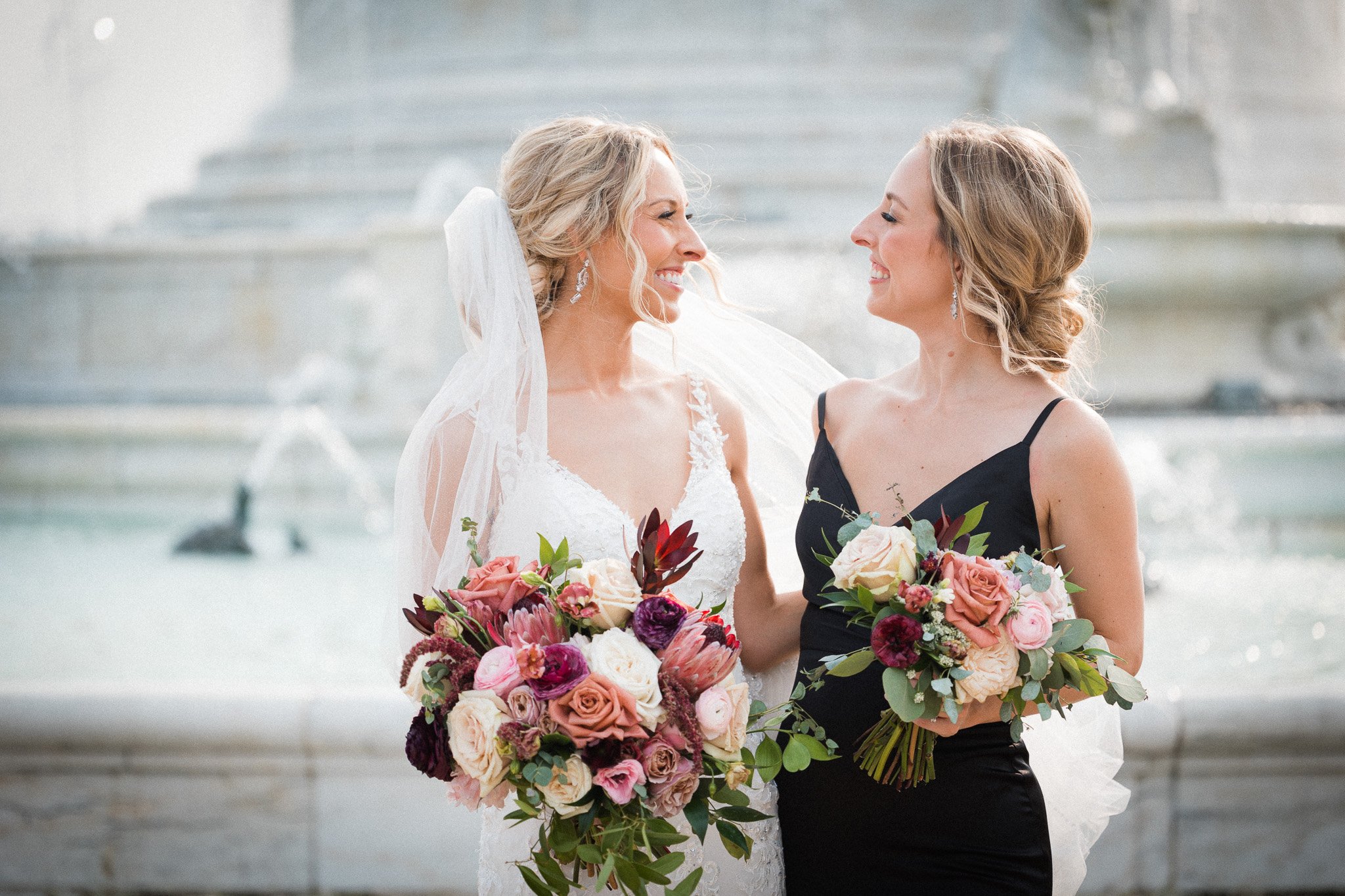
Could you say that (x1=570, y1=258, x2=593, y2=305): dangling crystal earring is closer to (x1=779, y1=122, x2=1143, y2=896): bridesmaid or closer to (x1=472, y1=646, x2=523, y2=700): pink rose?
(x1=779, y1=122, x2=1143, y2=896): bridesmaid

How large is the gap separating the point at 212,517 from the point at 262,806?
5863mm

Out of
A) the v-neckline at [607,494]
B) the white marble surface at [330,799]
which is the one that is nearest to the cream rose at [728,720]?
the v-neckline at [607,494]

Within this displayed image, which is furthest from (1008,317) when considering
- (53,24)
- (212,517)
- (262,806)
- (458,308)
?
(53,24)

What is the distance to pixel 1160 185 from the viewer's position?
14.0 m

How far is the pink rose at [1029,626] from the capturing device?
6.88 ft

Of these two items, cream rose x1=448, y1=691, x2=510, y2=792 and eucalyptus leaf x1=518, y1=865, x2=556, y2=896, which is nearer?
cream rose x1=448, y1=691, x2=510, y2=792

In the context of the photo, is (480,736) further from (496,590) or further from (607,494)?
(607,494)

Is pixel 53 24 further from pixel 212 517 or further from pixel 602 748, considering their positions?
pixel 602 748

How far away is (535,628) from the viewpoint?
6.86 ft

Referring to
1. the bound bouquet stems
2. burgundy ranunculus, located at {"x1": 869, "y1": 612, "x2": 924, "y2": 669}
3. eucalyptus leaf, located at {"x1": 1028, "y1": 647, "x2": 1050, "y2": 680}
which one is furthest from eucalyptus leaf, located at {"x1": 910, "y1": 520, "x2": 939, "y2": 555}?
the bound bouquet stems

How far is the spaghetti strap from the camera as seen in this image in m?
2.63

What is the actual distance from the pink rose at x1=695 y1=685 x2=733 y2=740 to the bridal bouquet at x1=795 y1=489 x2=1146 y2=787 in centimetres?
Answer: 16

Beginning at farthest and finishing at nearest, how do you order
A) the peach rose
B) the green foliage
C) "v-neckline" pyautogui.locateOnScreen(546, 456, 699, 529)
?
"v-neckline" pyautogui.locateOnScreen(546, 456, 699, 529), the green foliage, the peach rose

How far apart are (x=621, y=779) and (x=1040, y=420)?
1.37m
